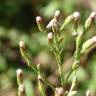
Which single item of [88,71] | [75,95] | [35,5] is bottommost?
[75,95]

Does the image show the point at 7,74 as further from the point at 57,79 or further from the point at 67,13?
the point at 67,13

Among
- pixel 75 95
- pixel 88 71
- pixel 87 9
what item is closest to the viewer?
pixel 75 95

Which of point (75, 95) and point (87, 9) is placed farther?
point (87, 9)

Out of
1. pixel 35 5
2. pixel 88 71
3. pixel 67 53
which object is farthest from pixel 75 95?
pixel 35 5

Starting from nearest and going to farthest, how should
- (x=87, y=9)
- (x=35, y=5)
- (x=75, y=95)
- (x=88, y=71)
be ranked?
(x=75, y=95) → (x=88, y=71) → (x=87, y=9) → (x=35, y=5)

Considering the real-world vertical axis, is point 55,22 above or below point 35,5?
below

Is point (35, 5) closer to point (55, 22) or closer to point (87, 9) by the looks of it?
point (87, 9)
